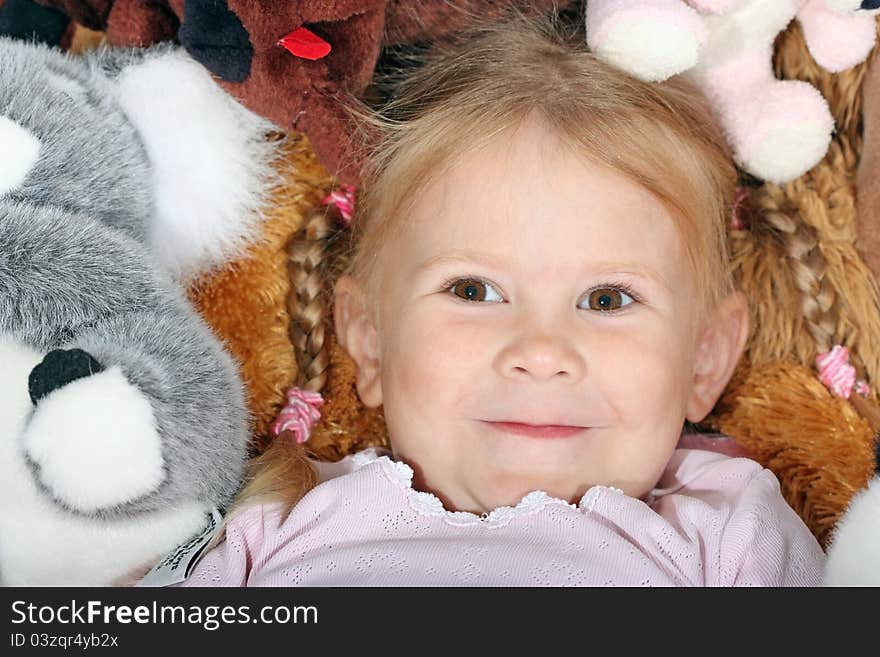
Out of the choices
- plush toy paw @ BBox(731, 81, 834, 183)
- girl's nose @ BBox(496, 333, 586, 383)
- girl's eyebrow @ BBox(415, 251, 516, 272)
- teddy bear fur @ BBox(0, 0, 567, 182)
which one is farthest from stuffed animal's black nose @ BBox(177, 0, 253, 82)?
plush toy paw @ BBox(731, 81, 834, 183)

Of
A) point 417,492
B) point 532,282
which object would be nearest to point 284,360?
point 417,492

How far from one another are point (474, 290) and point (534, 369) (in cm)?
16

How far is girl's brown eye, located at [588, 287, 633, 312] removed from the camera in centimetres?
141

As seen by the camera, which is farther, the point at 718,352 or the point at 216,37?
the point at 718,352

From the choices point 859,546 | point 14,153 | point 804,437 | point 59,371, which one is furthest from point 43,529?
point 804,437

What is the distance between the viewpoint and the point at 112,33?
1.46 metres

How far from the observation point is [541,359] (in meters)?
1.32

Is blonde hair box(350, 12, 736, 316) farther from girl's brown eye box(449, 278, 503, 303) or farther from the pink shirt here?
the pink shirt

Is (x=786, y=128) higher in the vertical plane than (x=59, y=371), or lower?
higher

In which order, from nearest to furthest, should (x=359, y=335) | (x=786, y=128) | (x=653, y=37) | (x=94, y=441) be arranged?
(x=94, y=441) → (x=653, y=37) → (x=786, y=128) → (x=359, y=335)

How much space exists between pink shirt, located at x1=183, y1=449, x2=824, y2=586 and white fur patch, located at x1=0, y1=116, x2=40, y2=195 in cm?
47

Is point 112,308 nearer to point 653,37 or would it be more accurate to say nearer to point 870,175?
point 653,37

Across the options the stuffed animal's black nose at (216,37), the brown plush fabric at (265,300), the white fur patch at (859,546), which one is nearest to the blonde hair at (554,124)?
the brown plush fabric at (265,300)
